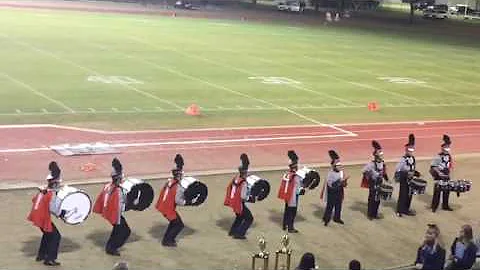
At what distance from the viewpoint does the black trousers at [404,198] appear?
1562 cm

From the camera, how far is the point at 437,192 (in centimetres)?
1591

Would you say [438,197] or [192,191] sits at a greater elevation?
[192,191]

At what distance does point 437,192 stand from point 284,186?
148 inches

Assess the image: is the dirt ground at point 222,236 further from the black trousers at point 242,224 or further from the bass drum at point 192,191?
the bass drum at point 192,191

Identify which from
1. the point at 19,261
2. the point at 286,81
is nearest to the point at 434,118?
the point at 286,81

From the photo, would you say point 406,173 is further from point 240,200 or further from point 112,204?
point 112,204

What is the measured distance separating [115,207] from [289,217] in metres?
3.49

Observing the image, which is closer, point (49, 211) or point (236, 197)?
point (49, 211)

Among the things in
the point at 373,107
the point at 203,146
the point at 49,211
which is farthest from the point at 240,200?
the point at 373,107

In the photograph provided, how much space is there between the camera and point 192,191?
12875mm

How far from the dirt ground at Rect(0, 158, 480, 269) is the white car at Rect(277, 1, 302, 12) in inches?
2741

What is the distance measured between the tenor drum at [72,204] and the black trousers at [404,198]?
675cm

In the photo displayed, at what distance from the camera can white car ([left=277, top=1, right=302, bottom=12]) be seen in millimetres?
84875

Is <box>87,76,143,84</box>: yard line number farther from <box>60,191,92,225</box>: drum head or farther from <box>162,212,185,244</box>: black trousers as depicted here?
<box>60,191,92,225</box>: drum head
